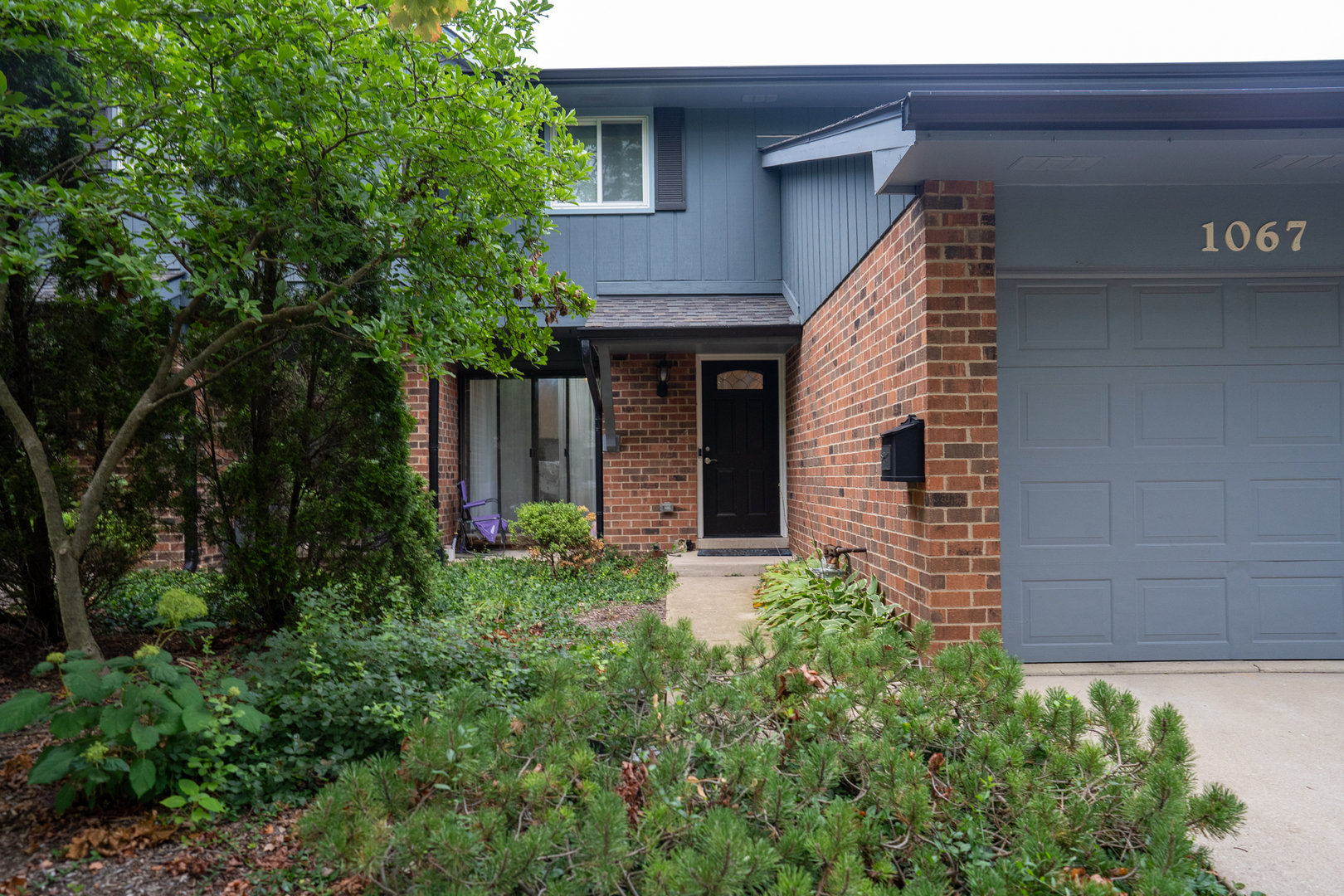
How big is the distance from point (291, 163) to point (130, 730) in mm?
2058

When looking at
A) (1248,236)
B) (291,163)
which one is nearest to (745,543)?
(1248,236)

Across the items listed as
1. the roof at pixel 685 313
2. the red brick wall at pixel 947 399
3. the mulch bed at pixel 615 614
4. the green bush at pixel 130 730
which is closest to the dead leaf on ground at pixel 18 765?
the green bush at pixel 130 730

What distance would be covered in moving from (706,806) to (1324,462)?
398 cm

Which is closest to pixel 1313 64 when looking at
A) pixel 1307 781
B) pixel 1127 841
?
pixel 1307 781

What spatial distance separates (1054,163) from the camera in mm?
3420

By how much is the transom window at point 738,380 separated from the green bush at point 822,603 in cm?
353

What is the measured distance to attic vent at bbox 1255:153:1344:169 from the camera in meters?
3.40

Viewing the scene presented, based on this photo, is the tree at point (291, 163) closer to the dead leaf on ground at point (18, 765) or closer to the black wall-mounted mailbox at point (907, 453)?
the dead leaf on ground at point (18, 765)

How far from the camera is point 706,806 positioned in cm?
181

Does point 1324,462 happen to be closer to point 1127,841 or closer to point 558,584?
point 1127,841

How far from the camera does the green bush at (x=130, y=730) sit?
2.06 m

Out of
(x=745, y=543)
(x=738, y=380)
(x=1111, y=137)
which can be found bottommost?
(x=745, y=543)

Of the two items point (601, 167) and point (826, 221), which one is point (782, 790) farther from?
point (601, 167)

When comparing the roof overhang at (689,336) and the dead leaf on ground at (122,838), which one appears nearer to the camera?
the dead leaf on ground at (122,838)
